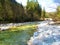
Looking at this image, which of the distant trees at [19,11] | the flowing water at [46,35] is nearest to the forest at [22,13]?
the distant trees at [19,11]

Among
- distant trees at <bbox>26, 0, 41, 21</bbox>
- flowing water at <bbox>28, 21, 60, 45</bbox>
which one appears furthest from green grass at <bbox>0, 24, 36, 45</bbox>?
distant trees at <bbox>26, 0, 41, 21</bbox>

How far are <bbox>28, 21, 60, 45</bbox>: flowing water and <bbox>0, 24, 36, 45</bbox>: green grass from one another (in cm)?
12

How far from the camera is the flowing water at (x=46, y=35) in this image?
3.33 meters

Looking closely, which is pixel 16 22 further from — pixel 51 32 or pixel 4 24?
pixel 51 32

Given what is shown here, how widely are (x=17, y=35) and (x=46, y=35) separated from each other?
605 mm

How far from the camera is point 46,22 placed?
3.90 metres

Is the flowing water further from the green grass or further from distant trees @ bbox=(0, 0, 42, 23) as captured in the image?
distant trees @ bbox=(0, 0, 42, 23)

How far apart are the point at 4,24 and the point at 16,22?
31 cm

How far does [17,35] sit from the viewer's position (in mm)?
3627

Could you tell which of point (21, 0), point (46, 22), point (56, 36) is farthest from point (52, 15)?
point (21, 0)

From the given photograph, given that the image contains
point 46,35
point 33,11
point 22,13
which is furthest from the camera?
point 22,13

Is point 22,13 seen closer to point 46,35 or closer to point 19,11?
point 19,11

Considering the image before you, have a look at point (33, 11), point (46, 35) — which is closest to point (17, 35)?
point (46, 35)

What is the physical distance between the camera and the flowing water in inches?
131
